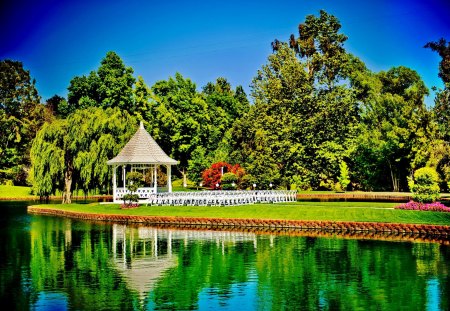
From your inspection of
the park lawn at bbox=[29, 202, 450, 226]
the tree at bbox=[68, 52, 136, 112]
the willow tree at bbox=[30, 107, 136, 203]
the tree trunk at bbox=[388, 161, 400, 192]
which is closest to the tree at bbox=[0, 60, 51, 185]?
the tree at bbox=[68, 52, 136, 112]

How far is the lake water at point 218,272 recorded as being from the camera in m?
19.6

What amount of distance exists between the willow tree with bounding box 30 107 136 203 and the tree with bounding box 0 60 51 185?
3159 cm

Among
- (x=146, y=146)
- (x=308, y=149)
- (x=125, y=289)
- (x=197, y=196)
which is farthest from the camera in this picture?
(x=308, y=149)

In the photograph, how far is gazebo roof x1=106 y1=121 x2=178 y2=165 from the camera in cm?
5431

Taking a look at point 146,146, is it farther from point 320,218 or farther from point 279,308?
point 279,308

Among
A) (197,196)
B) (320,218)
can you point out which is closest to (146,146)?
(197,196)

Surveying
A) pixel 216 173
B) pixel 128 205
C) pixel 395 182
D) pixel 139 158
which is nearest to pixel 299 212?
pixel 128 205

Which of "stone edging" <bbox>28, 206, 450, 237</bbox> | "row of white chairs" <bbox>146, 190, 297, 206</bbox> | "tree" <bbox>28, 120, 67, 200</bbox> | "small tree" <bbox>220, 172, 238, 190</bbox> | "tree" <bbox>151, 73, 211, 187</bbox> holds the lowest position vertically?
"stone edging" <bbox>28, 206, 450, 237</bbox>

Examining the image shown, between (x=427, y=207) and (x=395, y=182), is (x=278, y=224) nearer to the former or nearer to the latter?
(x=427, y=207)

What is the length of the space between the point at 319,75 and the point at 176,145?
2164 cm

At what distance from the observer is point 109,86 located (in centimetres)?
8225

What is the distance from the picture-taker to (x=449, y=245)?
3144 centimetres

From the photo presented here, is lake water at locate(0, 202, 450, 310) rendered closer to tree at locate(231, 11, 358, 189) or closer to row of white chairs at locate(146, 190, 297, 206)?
row of white chairs at locate(146, 190, 297, 206)

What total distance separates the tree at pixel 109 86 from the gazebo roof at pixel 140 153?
1027 inches
